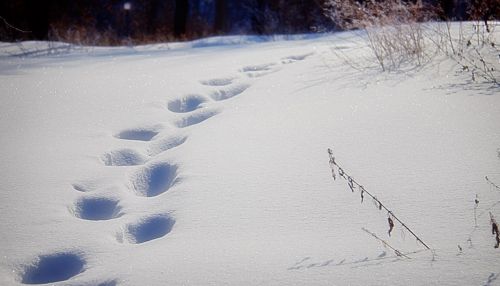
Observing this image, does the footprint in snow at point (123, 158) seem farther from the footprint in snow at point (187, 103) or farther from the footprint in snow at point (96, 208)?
the footprint in snow at point (187, 103)

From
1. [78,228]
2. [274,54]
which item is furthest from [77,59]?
[78,228]

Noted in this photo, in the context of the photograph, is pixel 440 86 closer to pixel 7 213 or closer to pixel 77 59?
pixel 7 213

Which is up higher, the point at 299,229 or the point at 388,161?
the point at 388,161

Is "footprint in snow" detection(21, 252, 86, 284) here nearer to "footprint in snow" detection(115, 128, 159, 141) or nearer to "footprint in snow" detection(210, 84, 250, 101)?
"footprint in snow" detection(115, 128, 159, 141)

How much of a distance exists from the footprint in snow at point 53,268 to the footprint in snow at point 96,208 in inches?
12.0

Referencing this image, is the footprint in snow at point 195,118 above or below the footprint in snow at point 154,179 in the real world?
above

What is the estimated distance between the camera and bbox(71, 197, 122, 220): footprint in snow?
69.2 inches

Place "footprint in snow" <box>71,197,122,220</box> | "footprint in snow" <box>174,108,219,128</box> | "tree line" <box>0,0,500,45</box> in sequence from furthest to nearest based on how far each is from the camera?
"tree line" <box>0,0,500,45</box>
"footprint in snow" <box>174,108,219,128</box>
"footprint in snow" <box>71,197,122,220</box>

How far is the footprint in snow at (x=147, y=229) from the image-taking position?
157cm

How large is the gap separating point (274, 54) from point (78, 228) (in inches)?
125

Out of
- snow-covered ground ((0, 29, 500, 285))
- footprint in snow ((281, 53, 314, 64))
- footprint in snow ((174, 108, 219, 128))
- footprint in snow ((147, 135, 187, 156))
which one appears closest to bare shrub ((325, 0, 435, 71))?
snow-covered ground ((0, 29, 500, 285))

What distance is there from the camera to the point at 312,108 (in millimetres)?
2650

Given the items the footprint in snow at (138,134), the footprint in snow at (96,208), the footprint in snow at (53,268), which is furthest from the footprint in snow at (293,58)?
the footprint in snow at (53,268)

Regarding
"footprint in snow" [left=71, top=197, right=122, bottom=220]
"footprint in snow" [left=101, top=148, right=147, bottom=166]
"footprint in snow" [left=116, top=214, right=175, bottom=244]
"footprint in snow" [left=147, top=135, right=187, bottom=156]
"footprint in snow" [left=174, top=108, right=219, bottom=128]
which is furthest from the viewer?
"footprint in snow" [left=174, top=108, right=219, bottom=128]
